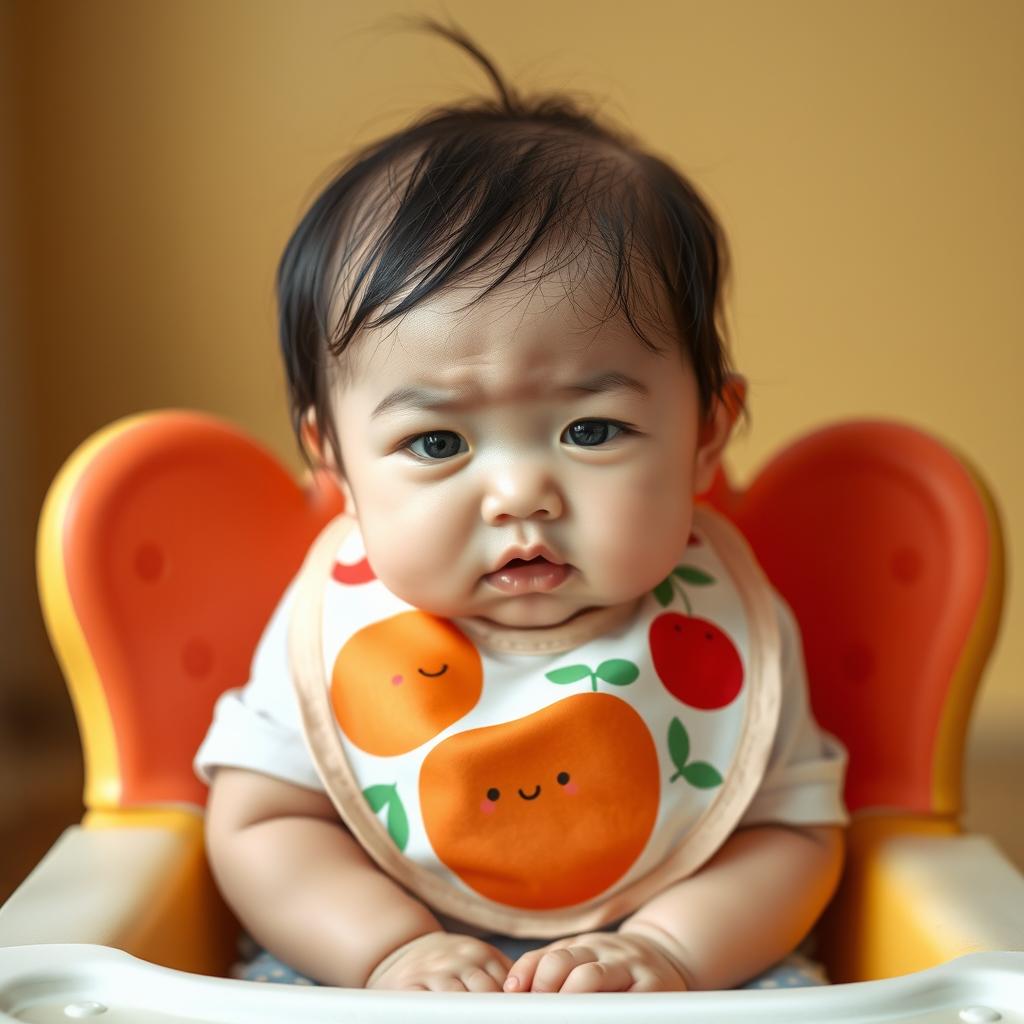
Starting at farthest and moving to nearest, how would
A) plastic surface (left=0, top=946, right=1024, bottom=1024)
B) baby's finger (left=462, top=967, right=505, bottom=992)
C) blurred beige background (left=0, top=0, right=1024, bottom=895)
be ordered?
blurred beige background (left=0, top=0, right=1024, bottom=895)
baby's finger (left=462, top=967, right=505, bottom=992)
plastic surface (left=0, top=946, right=1024, bottom=1024)

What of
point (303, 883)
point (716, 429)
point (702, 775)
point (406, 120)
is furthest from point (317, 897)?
point (406, 120)

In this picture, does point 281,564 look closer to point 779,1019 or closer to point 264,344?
point 779,1019

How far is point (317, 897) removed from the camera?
2.38 ft

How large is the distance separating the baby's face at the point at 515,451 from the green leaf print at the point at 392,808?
11cm

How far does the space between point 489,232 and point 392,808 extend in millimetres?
311

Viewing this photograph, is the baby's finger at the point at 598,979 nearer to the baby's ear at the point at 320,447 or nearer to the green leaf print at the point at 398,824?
the green leaf print at the point at 398,824

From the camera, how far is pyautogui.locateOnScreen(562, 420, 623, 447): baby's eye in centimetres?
70

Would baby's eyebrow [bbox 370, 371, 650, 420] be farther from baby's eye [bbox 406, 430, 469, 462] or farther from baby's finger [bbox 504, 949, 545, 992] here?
baby's finger [bbox 504, 949, 545, 992]

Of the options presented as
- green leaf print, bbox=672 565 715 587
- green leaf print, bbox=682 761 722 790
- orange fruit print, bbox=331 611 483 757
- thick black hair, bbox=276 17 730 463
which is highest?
thick black hair, bbox=276 17 730 463

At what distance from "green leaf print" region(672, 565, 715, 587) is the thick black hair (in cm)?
11

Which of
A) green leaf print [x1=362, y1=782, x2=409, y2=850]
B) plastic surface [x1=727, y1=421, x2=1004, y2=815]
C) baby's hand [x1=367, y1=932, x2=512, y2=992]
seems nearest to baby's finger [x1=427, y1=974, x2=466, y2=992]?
baby's hand [x1=367, y1=932, x2=512, y2=992]

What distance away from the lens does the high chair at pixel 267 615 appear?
0.72 metres

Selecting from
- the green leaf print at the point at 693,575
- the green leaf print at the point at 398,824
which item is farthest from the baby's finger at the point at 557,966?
the green leaf print at the point at 693,575

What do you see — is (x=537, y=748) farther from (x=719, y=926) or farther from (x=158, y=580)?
(x=158, y=580)
